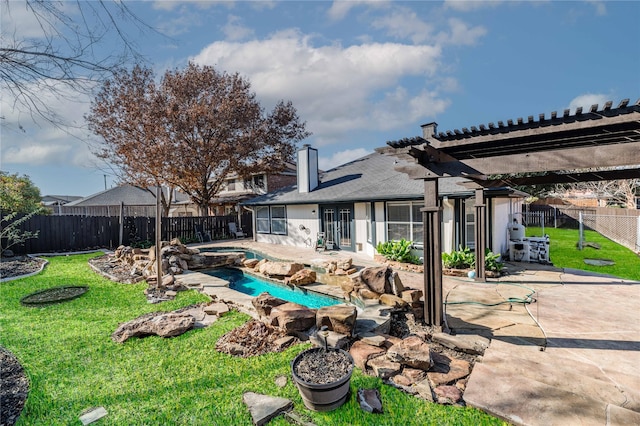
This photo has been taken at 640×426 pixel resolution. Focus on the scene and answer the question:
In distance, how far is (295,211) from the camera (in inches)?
575

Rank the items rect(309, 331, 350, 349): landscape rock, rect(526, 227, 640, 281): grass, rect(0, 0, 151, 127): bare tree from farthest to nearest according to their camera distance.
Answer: rect(526, 227, 640, 281): grass, rect(309, 331, 350, 349): landscape rock, rect(0, 0, 151, 127): bare tree

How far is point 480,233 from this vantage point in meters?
7.30

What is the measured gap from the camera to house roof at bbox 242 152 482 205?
30.1 ft

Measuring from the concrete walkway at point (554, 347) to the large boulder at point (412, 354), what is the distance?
448mm

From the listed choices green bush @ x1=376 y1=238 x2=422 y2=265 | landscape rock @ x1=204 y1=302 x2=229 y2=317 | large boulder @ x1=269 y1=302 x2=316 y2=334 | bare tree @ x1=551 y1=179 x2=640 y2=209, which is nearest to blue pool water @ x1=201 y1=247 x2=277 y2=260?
green bush @ x1=376 y1=238 x2=422 y2=265

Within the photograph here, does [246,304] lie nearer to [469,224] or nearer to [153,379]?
[153,379]

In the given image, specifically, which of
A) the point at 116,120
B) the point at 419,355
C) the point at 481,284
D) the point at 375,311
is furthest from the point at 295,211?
the point at 116,120

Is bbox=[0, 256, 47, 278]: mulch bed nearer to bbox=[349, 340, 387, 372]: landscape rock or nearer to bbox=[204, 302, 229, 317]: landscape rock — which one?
bbox=[204, 302, 229, 317]: landscape rock

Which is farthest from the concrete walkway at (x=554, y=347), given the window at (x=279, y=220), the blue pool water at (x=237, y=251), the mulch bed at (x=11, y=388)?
the window at (x=279, y=220)

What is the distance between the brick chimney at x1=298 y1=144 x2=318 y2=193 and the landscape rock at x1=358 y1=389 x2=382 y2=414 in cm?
1219

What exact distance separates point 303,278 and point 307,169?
8.16 metres

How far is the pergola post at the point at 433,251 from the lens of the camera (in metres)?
4.14

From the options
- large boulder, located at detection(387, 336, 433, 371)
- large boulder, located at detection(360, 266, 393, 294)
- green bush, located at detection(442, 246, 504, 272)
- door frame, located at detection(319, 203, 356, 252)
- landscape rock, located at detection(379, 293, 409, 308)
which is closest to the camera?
large boulder, located at detection(387, 336, 433, 371)

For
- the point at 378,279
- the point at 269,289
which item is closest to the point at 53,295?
the point at 269,289
